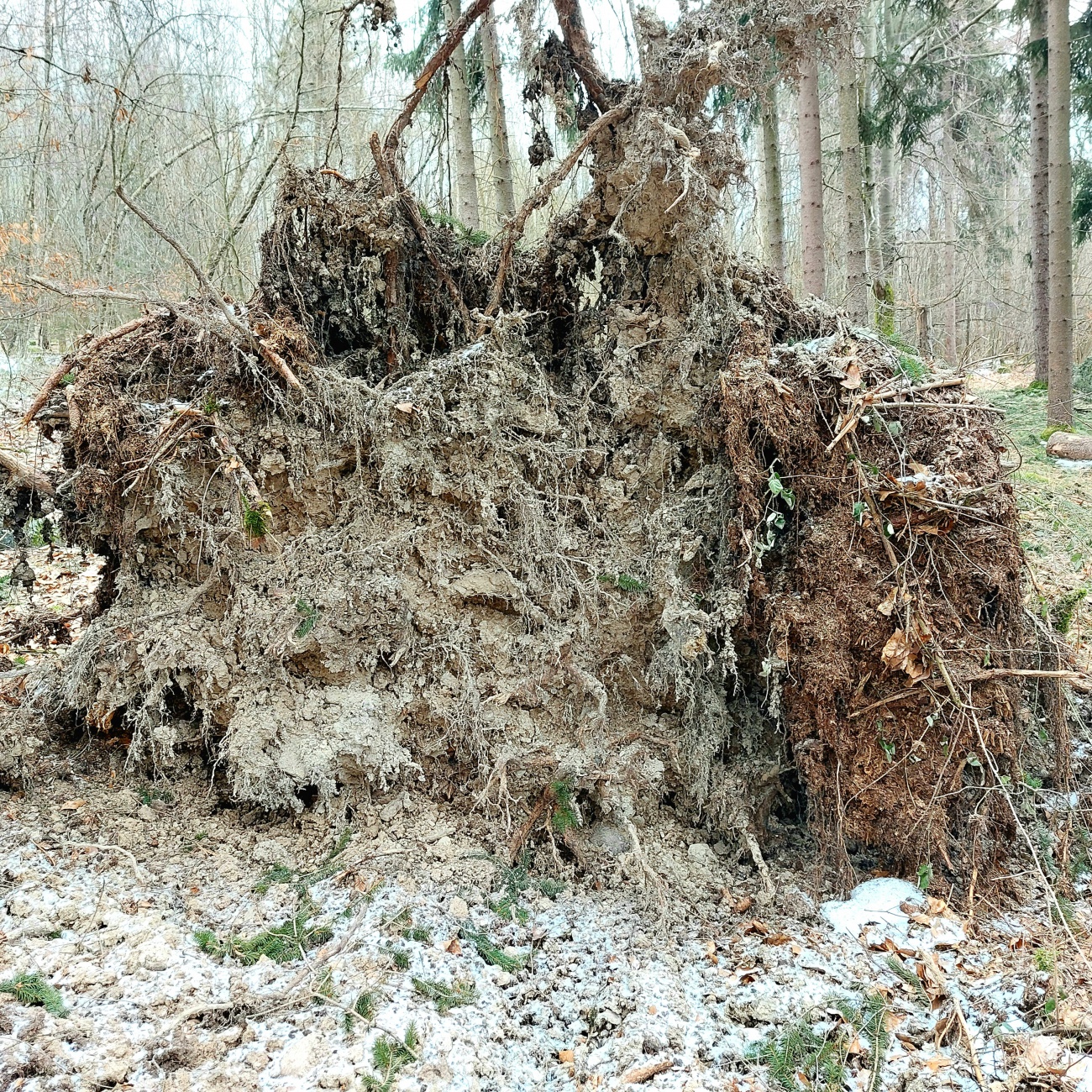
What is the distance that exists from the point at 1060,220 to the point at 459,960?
33.6 ft

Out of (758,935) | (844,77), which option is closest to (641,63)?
(758,935)

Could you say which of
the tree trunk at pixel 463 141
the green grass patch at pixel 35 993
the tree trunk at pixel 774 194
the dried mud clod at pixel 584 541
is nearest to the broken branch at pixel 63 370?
the dried mud clod at pixel 584 541

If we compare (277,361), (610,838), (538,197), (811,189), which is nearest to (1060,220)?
(811,189)

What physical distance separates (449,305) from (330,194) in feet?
2.27

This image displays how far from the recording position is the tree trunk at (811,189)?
7.68 m

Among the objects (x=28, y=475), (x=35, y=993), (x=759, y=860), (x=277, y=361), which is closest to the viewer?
(x=35, y=993)

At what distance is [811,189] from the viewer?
7777mm

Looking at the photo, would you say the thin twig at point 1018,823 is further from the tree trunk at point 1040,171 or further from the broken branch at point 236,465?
the tree trunk at point 1040,171

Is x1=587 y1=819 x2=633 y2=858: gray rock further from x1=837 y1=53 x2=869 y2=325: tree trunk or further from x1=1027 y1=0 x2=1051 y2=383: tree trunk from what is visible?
x1=1027 y1=0 x2=1051 y2=383: tree trunk

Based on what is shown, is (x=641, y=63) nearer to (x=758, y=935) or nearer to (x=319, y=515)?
(x=319, y=515)

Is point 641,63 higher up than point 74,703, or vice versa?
point 641,63

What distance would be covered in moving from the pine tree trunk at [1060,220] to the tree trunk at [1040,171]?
0.40 m

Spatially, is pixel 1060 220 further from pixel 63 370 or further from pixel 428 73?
pixel 63 370

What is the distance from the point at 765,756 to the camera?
124 inches
